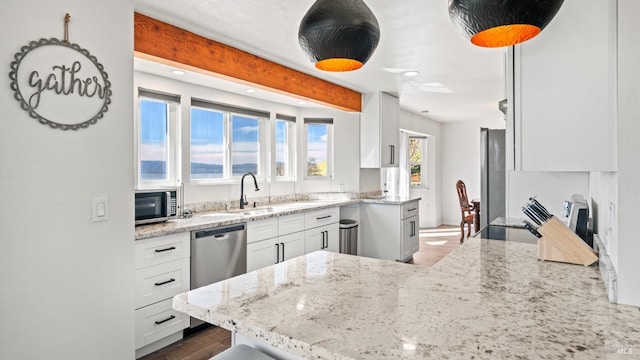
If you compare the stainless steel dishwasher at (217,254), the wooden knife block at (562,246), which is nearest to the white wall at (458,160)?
the stainless steel dishwasher at (217,254)

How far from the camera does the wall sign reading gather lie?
1714mm

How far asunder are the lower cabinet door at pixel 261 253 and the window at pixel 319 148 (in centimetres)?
Result: 176

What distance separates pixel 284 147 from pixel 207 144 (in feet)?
4.14

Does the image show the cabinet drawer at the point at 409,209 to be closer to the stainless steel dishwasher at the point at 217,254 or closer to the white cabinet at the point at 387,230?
the white cabinet at the point at 387,230

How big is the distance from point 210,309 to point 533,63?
1.40m

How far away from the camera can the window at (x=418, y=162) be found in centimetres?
811

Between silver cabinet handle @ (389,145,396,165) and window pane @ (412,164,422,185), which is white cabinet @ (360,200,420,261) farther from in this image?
window pane @ (412,164,422,185)

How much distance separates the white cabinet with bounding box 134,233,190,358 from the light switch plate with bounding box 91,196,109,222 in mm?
471

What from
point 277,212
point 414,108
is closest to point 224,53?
point 277,212

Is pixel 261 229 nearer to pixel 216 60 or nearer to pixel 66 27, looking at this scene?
pixel 216 60

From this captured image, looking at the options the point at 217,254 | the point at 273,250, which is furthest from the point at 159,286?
the point at 273,250

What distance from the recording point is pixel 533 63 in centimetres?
133

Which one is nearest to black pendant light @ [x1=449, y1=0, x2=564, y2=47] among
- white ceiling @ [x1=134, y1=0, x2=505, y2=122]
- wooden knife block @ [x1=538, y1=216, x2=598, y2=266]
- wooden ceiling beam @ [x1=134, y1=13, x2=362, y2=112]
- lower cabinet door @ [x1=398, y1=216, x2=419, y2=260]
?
wooden knife block @ [x1=538, y1=216, x2=598, y2=266]

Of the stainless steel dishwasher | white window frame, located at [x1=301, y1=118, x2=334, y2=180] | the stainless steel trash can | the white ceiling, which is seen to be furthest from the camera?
white window frame, located at [x1=301, y1=118, x2=334, y2=180]
